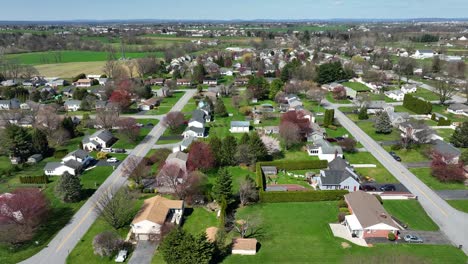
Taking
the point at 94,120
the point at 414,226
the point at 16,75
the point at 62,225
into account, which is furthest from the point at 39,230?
Answer: the point at 16,75

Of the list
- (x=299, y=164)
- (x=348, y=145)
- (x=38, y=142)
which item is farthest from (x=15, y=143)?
(x=348, y=145)

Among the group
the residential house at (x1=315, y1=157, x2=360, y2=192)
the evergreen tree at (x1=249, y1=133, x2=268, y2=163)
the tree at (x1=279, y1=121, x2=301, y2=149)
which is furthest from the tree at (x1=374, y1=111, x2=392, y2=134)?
the evergreen tree at (x1=249, y1=133, x2=268, y2=163)

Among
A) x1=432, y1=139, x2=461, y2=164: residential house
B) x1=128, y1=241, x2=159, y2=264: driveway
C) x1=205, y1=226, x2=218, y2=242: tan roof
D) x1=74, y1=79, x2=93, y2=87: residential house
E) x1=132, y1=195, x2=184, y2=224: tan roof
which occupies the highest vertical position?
x1=74, y1=79, x2=93, y2=87: residential house

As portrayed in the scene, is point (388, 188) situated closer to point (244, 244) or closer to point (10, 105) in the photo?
point (244, 244)

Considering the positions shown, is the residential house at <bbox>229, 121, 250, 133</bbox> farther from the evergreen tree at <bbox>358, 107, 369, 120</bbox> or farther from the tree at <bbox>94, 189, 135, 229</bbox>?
Result: the tree at <bbox>94, 189, 135, 229</bbox>

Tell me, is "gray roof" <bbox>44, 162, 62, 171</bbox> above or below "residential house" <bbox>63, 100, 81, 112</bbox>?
below

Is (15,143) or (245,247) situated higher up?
(15,143)
